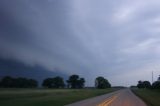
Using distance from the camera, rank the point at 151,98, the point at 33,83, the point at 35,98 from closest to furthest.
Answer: the point at 35,98
the point at 151,98
the point at 33,83

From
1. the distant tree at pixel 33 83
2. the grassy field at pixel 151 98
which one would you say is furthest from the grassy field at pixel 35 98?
the distant tree at pixel 33 83

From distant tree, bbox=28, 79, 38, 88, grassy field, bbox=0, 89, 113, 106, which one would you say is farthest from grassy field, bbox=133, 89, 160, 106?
distant tree, bbox=28, 79, 38, 88

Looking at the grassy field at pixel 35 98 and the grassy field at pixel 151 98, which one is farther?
the grassy field at pixel 151 98

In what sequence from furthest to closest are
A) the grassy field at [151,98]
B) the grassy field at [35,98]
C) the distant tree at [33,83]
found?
the distant tree at [33,83]
the grassy field at [151,98]
the grassy field at [35,98]

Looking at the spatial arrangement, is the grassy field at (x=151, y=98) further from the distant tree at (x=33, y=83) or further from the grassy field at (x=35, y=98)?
the distant tree at (x=33, y=83)

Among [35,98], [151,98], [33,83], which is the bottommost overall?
[35,98]

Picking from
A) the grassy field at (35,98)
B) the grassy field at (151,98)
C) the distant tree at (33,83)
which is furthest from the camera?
the distant tree at (33,83)

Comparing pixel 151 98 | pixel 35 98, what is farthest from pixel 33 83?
pixel 35 98

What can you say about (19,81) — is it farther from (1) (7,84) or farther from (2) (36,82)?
(2) (36,82)

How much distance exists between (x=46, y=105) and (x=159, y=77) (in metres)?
141

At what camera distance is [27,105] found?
123 feet

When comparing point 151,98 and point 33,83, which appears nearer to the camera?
point 151,98

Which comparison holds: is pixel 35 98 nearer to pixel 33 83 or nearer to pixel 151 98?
pixel 151 98

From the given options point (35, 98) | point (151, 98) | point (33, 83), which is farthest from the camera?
point (33, 83)
